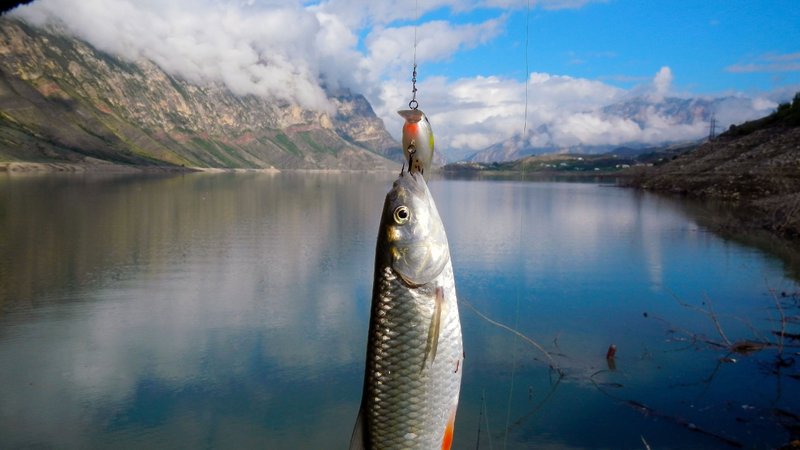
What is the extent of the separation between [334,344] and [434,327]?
36.4 ft

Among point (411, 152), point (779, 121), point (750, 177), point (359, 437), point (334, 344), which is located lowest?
point (334, 344)

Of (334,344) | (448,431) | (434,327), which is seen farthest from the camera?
(334,344)

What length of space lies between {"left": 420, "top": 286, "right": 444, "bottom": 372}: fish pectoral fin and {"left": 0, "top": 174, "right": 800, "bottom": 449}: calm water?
7.33 metres

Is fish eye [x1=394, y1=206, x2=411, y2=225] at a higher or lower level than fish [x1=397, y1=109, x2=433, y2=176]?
lower

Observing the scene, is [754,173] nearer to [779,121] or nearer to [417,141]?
[779,121]

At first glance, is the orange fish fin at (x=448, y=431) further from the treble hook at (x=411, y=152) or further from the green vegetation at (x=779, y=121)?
the green vegetation at (x=779, y=121)

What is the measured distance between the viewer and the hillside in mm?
31984

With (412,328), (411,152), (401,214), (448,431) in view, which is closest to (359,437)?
(448,431)

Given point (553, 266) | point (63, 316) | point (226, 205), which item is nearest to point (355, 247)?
point (553, 266)

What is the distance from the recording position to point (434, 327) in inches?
84.4

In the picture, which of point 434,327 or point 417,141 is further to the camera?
point 417,141

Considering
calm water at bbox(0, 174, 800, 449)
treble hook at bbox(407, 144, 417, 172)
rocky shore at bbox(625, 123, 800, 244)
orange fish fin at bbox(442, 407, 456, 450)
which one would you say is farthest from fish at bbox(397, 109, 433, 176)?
rocky shore at bbox(625, 123, 800, 244)

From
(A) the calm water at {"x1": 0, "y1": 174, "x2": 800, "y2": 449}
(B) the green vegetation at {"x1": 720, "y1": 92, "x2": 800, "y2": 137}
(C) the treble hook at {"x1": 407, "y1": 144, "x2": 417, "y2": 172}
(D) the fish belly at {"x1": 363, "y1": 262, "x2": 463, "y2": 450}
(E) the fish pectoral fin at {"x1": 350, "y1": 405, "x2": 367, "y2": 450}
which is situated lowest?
(A) the calm water at {"x1": 0, "y1": 174, "x2": 800, "y2": 449}

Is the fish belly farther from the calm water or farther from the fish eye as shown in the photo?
the calm water
